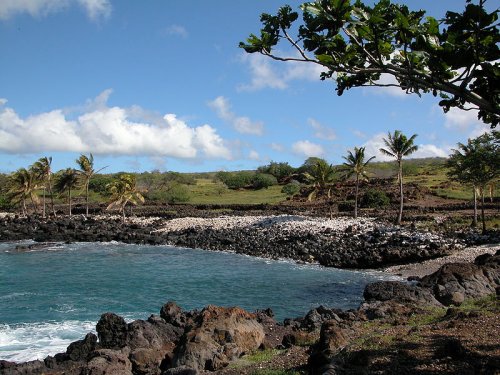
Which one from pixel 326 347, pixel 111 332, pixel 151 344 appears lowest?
pixel 151 344

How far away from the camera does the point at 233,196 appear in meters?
95.6

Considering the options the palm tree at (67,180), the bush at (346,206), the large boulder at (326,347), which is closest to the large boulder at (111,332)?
the large boulder at (326,347)

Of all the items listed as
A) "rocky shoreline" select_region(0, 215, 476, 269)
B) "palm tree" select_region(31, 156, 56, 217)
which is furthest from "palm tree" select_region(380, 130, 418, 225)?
"palm tree" select_region(31, 156, 56, 217)

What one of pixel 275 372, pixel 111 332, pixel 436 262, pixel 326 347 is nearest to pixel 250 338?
pixel 326 347

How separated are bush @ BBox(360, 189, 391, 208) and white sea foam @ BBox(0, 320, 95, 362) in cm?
5405

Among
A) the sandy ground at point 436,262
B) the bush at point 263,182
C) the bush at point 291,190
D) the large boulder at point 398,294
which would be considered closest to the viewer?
the large boulder at point 398,294

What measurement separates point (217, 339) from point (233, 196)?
80.6 m

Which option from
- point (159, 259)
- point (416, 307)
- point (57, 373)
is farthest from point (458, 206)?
point (57, 373)

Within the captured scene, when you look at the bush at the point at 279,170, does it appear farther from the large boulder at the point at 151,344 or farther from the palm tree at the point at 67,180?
the large boulder at the point at 151,344

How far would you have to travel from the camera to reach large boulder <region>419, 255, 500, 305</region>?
21.1m

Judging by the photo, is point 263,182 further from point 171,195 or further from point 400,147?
point 400,147

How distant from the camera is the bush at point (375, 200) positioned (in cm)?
6906

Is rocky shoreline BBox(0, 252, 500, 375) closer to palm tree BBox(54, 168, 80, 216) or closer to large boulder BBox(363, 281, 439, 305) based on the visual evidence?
large boulder BBox(363, 281, 439, 305)

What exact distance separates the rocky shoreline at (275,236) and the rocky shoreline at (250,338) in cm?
1398
